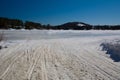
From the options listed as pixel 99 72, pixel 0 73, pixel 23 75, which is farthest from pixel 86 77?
pixel 0 73

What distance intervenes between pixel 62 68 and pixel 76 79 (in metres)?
1.52

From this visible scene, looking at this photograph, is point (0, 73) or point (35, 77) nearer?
point (35, 77)

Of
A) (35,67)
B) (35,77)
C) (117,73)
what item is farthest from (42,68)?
(117,73)

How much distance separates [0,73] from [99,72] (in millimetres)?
3543

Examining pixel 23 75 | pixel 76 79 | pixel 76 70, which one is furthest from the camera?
pixel 76 70

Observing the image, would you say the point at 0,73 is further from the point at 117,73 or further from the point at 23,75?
the point at 117,73

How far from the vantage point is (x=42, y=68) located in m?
→ 6.79

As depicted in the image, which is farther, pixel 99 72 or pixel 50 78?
pixel 99 72

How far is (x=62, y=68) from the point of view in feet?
22.1

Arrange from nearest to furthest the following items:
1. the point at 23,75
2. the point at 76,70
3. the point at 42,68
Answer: the point at 23,75 < the point at 76,70 < the point at 42,68

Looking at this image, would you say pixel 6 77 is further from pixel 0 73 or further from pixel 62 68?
pixel 62 68

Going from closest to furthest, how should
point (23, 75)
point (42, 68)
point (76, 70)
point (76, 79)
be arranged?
point (76, 79), point (23, 75), point (76, 70), point (42, 68)

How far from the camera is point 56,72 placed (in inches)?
243

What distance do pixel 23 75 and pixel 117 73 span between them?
3.24 metres
